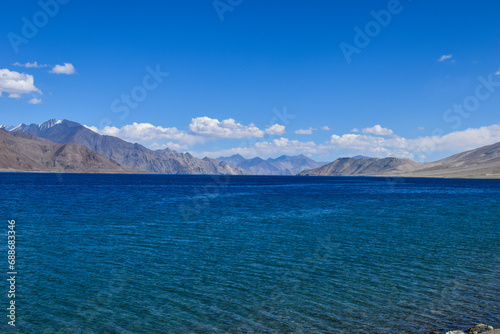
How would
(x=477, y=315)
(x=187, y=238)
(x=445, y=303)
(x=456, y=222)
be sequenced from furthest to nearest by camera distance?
(x=456, y=222)
(x=187, y=238)
(x=445, y=303)
(x=477, y=315)

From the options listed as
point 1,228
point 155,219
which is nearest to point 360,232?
point 155,219

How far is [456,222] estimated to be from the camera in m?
54.4

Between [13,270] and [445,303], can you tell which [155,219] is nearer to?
[13,270]

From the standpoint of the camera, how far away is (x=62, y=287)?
76.7ft

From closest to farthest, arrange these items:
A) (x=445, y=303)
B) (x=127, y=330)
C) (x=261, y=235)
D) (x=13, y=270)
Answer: (x=127, y=330) < (x=445, y=303) < (x=13, y=270) < (x=261, y=235)

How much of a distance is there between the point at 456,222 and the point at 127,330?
52.5 meters

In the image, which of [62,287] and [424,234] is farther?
[424,234]

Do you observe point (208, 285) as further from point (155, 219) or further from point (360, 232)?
point (155, 219)

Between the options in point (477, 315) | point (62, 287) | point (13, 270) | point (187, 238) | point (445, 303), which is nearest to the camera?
point (477, 315)

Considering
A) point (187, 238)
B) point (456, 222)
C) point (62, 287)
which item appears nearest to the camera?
point (62, 287)

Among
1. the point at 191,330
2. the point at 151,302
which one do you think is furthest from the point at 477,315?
the point at 151,302

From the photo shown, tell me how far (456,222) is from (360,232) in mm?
19767

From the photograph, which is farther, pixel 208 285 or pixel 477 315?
pixel 208 285

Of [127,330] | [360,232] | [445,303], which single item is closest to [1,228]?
[127,330]
